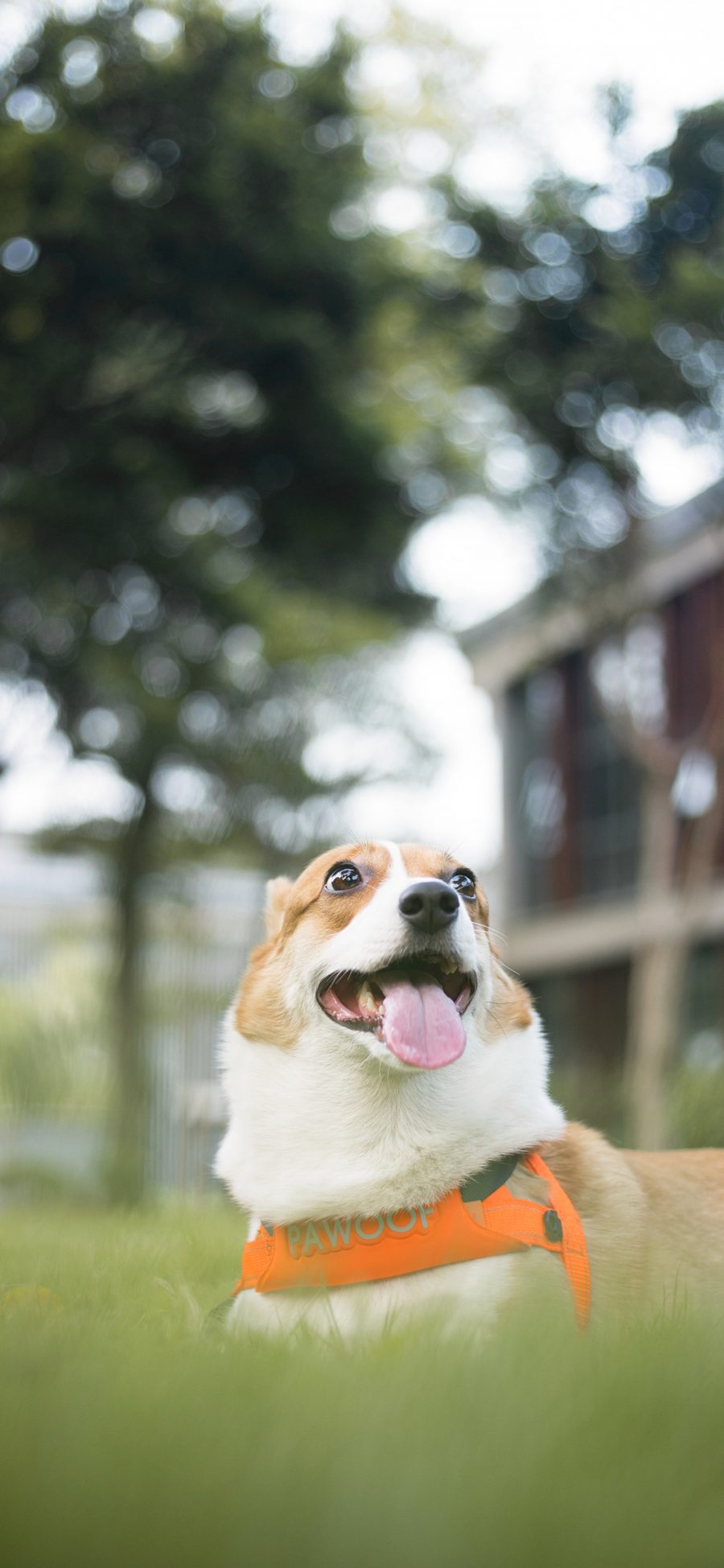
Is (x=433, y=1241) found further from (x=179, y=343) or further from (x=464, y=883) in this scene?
(x=179, y=343)

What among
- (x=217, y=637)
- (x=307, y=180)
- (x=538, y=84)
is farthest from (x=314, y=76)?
(x=217, y=637)

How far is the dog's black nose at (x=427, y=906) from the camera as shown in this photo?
11.4 feet

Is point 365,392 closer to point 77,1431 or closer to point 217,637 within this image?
point 217,637

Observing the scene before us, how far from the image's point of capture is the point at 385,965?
11.6 feet

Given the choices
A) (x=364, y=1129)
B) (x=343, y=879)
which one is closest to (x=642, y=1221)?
(x=364, y=1129)

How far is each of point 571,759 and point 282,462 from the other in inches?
377

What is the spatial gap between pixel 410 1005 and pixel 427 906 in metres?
0.25

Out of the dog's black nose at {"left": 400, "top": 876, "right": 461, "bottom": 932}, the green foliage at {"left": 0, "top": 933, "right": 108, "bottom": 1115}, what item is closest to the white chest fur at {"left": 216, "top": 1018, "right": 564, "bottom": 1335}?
the dog's black nose at {"left": 400, "top": 876, "right": 461, "bottom": 932}

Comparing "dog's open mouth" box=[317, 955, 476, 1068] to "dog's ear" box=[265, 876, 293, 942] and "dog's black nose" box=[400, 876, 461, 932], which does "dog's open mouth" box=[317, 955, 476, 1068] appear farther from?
"dog's ear" box=[265, 876, 293, 942]

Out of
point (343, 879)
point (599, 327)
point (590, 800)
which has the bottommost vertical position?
point (343, 879)

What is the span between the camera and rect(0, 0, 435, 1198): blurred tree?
12.4 m

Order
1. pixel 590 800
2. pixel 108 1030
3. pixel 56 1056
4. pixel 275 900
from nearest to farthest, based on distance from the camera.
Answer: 1. pixel 275 900
2. pixel 56 1056
3. pixel 108 1030
4. pixel 590 800

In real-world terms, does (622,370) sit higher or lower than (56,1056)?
higher

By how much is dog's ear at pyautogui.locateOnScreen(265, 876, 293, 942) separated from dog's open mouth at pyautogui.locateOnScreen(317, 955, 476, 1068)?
79cm
